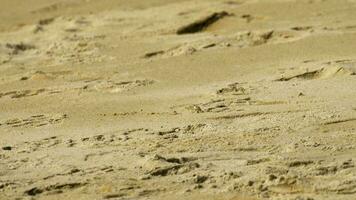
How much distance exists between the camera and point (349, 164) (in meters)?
3.70

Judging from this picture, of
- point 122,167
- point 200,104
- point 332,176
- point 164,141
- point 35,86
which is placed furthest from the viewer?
point 35,86

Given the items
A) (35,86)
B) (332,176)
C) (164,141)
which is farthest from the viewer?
(35,86)

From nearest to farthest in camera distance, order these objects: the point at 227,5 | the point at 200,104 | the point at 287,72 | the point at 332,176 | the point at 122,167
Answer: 1. the point at 332,176
2. the point at 122,167
3. the point at 200,104
4. the point at 287,72
5. the point at 227,5

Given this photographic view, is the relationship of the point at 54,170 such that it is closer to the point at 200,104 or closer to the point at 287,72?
the point at 200,104

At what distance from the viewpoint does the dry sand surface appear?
3.67 metres

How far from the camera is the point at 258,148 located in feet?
13.2

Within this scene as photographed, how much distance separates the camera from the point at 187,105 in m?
4.84

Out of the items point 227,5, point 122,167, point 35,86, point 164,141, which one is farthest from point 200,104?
point 227,5

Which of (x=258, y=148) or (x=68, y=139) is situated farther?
(x=68, y=139)

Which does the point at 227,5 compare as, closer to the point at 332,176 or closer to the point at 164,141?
the point at 164,141

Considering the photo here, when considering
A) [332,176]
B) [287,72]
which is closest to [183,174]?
[332,176]

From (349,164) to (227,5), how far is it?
439 centimetres

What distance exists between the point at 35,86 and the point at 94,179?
2.20m

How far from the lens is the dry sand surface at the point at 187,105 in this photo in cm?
367
